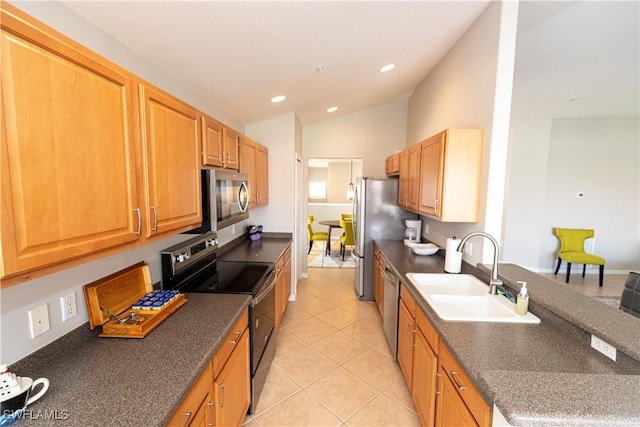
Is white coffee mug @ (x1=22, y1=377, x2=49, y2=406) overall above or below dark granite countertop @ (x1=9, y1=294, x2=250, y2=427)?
above

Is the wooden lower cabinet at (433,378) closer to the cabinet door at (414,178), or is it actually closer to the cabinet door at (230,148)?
the cabinet door at (414,178)

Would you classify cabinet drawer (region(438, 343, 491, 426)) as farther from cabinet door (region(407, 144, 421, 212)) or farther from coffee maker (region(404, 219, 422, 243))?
coffee maker (region(404, 219, 422, 243))

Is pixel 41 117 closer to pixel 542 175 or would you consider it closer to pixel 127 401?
pixel 127 401

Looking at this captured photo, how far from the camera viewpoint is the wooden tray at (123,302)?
131 cm

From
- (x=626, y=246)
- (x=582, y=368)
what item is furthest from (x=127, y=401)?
(x=626, y=246)

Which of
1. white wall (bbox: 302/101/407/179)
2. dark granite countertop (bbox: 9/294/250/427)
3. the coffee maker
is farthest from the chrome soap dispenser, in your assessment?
white wall (bbox: 302/101/407/179)

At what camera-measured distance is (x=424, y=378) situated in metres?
1.75

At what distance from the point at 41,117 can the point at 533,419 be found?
1617 millimetres

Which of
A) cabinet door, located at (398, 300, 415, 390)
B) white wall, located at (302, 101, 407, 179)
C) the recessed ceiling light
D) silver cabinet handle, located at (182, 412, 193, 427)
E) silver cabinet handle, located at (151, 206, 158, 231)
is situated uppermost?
the recessed ceiling light

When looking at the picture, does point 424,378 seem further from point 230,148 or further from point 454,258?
point 230,148

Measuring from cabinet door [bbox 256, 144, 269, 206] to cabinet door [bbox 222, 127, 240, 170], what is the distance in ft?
2.44

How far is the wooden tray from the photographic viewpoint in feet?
4.29

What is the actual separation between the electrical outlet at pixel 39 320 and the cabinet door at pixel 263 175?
7.41ft

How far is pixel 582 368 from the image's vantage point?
1122 millimetres
